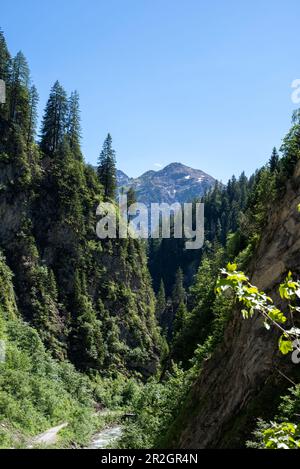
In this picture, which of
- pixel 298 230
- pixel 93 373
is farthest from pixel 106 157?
pixel 298 230

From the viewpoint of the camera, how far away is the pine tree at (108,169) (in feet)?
306

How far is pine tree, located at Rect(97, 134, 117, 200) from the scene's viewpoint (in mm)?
93375

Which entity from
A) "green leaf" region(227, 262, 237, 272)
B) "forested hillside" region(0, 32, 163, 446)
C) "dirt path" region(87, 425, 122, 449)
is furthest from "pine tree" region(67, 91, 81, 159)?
"green leaf" region(227, 262, 237, 272)

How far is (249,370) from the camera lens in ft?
59.2

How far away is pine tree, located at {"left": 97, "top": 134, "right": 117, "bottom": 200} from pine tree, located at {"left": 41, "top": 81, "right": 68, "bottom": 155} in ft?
29.7

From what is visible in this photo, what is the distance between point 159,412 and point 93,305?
48.9 meters

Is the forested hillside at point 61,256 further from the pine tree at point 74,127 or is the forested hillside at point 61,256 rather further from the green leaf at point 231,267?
the green leaf at point 231,267

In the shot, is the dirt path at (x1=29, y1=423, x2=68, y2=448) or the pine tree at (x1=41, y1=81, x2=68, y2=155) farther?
the pine tree at (x1=41, y1=81, x2=68, y2=155)

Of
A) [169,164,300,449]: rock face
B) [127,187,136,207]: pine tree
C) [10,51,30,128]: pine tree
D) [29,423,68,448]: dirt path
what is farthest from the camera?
[127,187,136,207]: pine tree

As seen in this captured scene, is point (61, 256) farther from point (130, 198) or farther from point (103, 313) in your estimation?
point (130, 198)

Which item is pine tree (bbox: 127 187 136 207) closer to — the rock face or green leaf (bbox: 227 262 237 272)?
the rock face

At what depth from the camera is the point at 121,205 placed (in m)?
103

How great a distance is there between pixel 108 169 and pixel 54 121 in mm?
13662

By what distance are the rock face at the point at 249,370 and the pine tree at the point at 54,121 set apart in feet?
229
